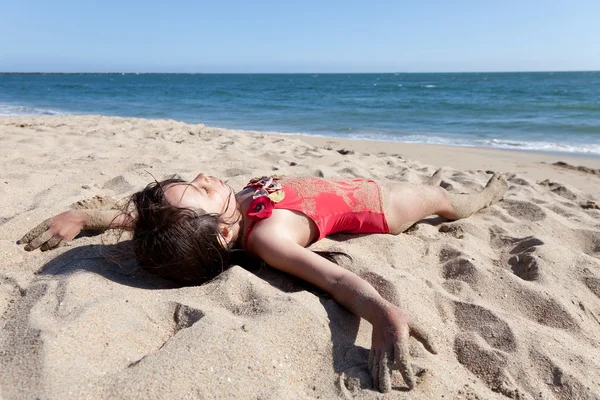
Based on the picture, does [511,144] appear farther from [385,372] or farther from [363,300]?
[385,372]

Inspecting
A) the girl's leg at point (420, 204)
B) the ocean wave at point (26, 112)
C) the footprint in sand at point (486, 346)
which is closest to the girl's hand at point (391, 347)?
the footprint in sand at point (486, 346)

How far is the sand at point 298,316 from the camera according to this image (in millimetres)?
1354

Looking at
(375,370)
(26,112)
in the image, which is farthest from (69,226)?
(26,112)

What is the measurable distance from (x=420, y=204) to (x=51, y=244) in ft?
6.51

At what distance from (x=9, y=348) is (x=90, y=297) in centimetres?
36

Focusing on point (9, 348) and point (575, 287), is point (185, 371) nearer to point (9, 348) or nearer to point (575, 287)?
point (9, 348)

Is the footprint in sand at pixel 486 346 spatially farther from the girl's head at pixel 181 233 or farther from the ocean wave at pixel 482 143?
the ocean wave at pixel 482 143

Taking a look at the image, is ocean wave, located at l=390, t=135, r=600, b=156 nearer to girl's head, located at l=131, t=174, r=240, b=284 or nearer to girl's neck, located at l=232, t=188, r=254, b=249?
girl's neck, located at l=232, t=188, r=254, b=249

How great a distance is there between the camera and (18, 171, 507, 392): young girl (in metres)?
1.59

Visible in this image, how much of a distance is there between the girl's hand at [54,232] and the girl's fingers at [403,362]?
1.72m

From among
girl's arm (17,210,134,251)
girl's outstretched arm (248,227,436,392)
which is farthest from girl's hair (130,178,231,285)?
girl's arm (17,210,134,251)

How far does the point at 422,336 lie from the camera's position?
5.12ft

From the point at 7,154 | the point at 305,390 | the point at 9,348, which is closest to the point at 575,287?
the point at 305,390

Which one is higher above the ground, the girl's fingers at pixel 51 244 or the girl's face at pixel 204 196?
the girl's face at pixel 204 196
